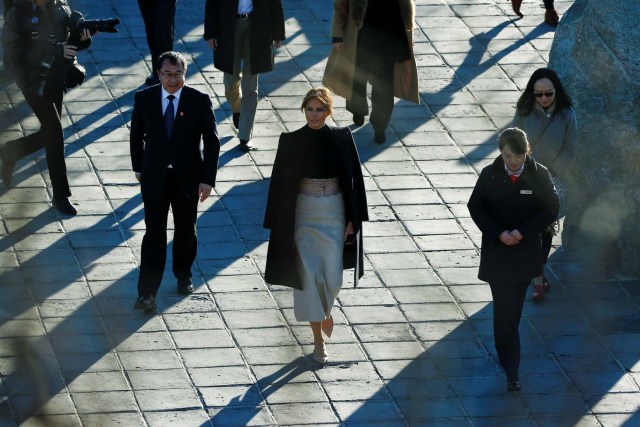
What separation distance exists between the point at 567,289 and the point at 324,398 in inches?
95.1

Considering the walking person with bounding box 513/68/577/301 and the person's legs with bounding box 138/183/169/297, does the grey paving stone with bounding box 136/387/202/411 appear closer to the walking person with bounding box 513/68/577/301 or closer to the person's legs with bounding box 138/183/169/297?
the person's legs with bounding box 138/183/169/297

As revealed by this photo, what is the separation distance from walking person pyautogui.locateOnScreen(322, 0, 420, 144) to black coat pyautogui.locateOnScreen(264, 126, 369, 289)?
369 centimetres

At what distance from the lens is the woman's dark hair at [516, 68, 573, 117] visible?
8.52 m

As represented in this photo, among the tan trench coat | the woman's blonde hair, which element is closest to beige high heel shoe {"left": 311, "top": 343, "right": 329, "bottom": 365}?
the woman's blonde hair

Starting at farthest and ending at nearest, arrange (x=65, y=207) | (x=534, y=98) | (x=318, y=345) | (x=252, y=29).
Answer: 1. (x=252, y=29)
2. (x=65, y=207)
3. (x=534, y=98)
4. (x=318, y=345)

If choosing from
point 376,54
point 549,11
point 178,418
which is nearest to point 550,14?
point 549,11

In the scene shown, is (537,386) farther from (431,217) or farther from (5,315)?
(5,315)

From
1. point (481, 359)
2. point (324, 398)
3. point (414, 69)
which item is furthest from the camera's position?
point (414, 69)

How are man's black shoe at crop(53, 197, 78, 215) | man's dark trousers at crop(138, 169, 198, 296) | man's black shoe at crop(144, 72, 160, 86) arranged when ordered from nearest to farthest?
man's dark trousers at crop(138, 169, 198, 296) → man's black shoe at crop(53, 197, 78, 215) → man's black shoe at crop(144, 72, 160, 86)

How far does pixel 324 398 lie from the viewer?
759 cm

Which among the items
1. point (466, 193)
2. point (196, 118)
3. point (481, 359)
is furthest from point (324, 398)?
point (466, 193)

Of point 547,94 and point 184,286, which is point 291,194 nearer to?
point 184,286

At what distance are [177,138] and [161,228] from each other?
0.61m

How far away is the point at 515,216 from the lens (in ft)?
25.0
